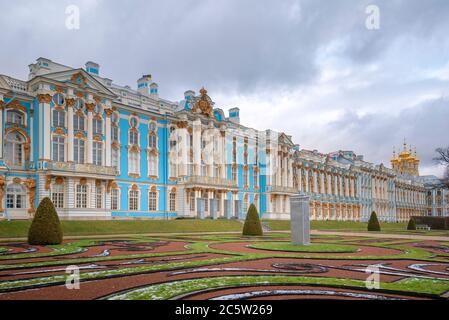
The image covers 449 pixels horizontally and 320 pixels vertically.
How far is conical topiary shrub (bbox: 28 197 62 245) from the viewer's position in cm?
1958

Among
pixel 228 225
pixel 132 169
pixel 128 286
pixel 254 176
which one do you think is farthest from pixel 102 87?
pixel 128 286

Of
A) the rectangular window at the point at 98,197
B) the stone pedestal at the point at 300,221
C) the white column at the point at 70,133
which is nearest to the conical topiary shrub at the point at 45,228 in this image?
the stone pedestal at the point at 300,221

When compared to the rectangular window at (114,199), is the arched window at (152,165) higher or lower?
higher

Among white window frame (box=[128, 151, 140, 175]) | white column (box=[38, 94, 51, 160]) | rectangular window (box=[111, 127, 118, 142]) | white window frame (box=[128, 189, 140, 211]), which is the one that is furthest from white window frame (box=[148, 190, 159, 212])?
white column (box=[38, 94, 51, 160])

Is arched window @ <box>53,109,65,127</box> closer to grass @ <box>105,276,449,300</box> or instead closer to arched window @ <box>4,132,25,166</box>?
arched window @ <box>4,132,25,166</box>

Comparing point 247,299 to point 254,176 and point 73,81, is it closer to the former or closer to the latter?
point 73,81

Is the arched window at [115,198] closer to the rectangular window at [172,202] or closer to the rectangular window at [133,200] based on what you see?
the rectangular window at [133,200]

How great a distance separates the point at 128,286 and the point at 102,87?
111ft

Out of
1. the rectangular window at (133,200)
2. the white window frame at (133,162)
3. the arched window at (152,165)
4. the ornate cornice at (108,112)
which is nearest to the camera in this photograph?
the ornate cornice at (108,112)

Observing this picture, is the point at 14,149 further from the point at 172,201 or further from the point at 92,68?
the point at 172,201

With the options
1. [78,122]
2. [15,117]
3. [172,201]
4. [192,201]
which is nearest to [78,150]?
[78,122]

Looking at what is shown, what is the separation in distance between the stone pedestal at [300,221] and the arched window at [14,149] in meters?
25.5

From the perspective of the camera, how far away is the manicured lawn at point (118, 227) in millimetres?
27858

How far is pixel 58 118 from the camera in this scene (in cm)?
3734
